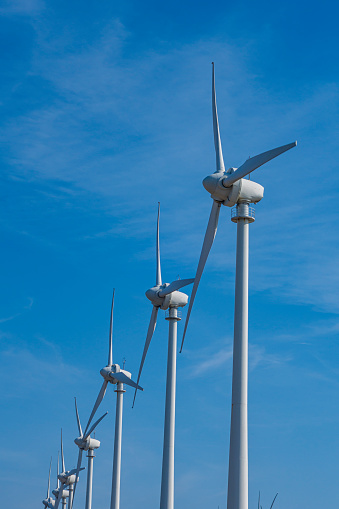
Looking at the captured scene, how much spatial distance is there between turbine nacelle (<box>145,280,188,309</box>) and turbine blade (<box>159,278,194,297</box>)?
0.35m

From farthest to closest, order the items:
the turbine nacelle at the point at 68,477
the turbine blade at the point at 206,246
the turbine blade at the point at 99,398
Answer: the turbine nacelle at the point at 68,477 → the turbine blade at the point at 99,398 → the turbine blade at the point at 206,246

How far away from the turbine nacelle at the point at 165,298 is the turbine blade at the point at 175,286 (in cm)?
35

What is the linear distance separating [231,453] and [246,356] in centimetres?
470

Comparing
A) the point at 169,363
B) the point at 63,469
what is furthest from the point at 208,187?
the point at 63,469

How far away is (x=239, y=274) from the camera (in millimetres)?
40188

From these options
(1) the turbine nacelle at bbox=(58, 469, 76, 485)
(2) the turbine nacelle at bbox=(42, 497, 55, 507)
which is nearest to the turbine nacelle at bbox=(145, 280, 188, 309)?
(1) the turbine nacelle at bbox=(58, 469, 76, 485)

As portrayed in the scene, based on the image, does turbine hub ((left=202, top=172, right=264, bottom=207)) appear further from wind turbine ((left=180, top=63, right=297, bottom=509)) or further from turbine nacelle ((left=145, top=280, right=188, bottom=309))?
turbine nacelle ((left=145, top=280, right=188, bottom=309))

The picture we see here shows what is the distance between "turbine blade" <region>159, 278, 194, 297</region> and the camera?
5993cm

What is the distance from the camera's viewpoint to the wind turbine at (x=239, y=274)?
36500 millimetres

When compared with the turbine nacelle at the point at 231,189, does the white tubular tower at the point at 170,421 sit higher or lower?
lower

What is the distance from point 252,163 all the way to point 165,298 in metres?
25.0

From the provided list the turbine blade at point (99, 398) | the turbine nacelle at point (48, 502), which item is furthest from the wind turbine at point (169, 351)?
the turbine nacelle at point (48, 502)

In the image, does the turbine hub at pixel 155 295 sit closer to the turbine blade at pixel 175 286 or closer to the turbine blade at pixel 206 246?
the turbine blade at pixel 175 286

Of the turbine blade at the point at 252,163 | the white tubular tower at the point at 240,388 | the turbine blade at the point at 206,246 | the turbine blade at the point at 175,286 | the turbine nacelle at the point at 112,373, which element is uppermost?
the turbine nacelle at the point at 112,373
